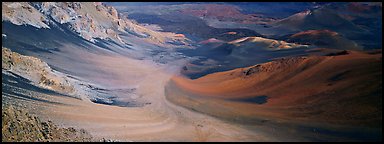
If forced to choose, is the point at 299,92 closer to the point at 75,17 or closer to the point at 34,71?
the point at 34,71

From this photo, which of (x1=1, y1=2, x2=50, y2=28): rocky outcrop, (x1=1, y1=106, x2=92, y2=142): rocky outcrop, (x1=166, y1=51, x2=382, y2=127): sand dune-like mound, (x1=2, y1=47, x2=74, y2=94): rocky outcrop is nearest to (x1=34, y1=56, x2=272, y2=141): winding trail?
(x1=1, y1=106, x2=92, y2=142): rocky outcrop

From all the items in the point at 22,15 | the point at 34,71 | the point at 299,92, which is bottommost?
the point at 299,92

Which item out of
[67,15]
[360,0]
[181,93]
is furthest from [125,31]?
[360,0]

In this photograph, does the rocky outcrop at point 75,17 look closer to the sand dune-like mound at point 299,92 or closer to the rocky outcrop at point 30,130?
the sand dune-like mound at point 299,92

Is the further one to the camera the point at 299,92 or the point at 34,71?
the point at 299,92

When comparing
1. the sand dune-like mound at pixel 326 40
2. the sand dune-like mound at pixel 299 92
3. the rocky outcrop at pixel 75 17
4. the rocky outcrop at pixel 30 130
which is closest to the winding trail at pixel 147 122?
the rocky outcrop at pixel 30 130

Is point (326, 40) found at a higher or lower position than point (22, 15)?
lower

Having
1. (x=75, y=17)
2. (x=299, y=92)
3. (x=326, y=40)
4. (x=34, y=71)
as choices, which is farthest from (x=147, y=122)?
(x=326, y=40)

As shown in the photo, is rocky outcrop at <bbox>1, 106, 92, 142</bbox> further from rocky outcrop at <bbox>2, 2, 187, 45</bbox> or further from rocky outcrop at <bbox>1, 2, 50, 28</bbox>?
rocky outcrop at <bbox>2, 2, 187, 45</bbox>

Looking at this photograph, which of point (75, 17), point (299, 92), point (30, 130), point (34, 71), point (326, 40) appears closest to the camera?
point (30, 130)

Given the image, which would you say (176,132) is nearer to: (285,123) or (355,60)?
(285,123)

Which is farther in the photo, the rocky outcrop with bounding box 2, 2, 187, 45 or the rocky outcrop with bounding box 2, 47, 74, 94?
the rocky outcrop with bounding box 2, 2, 187, 45
